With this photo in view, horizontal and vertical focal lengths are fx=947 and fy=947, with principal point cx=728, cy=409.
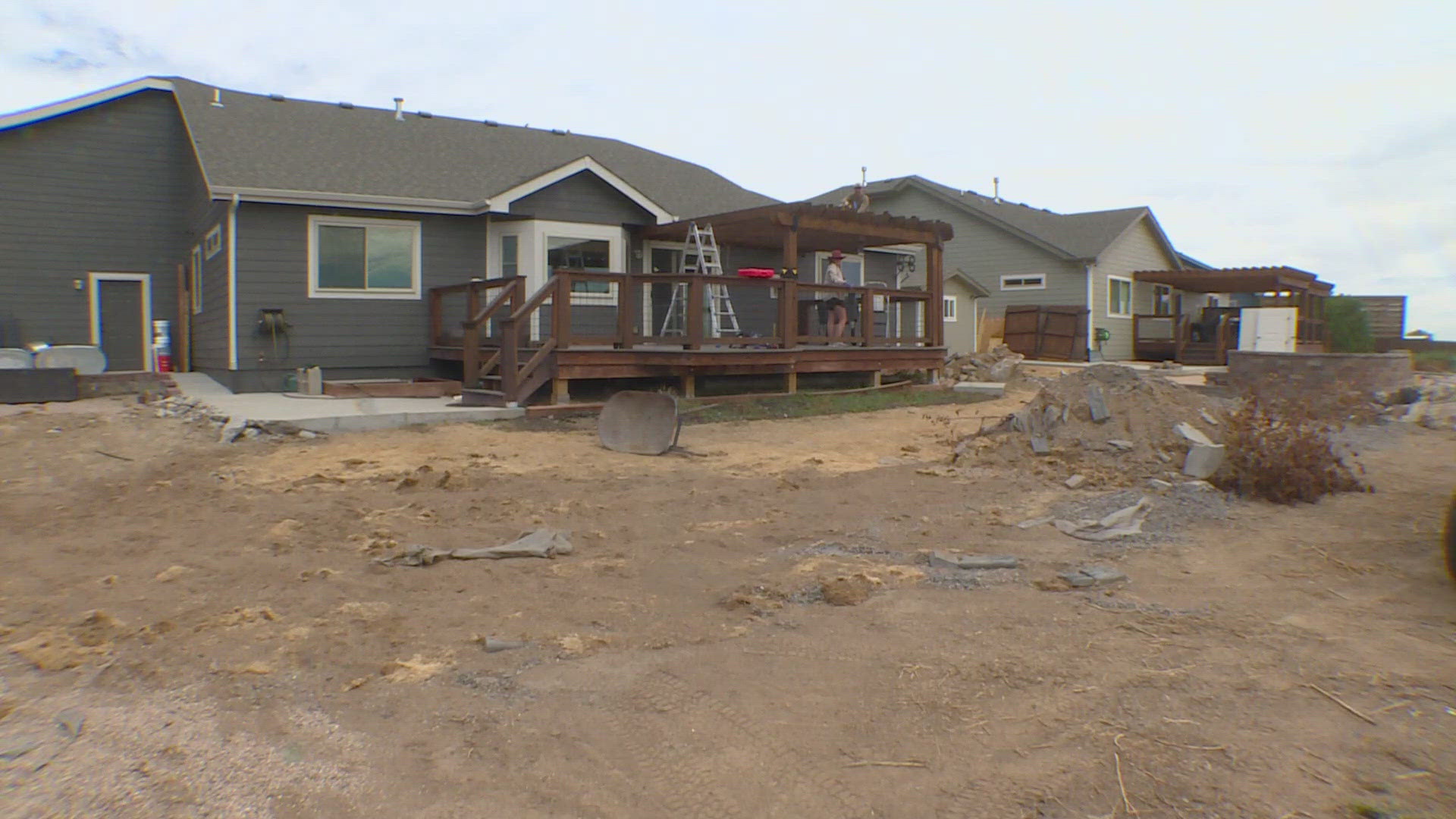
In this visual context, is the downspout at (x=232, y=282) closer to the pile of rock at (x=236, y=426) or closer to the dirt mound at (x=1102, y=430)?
the pile of rock at (x=236, y=426)

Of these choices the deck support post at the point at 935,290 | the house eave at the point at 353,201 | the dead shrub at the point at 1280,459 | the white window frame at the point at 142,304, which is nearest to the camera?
the dead shrub at the point at 1280,459

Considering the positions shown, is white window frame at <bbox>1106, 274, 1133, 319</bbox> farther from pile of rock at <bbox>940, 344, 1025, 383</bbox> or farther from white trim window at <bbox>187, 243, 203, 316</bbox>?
white trim window at <bbox>187, 243, 203, 316</bbox>

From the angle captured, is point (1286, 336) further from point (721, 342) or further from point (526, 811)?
point (526, 811)

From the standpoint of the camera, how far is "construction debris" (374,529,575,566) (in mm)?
5328

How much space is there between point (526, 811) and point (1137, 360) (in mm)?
26957

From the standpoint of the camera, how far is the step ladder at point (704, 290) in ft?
47.1

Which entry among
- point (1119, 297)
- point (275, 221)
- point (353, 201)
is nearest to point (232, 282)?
point (275, 221)

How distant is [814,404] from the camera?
→ 514 inches

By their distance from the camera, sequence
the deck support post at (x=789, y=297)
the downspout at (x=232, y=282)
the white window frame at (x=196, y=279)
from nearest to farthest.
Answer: the downspout at (x=232, y=282), the deck support post at (x=789, y=297), the white window frame at (x=196, y=279)

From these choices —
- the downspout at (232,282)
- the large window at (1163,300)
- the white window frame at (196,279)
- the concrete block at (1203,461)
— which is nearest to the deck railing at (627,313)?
the downspout at (232,282)

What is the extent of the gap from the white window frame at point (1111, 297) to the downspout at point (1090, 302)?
93 centimetres

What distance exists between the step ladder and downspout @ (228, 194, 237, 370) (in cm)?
594

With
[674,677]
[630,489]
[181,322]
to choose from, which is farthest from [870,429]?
[181,322]

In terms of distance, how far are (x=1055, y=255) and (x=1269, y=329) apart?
5713 mm
